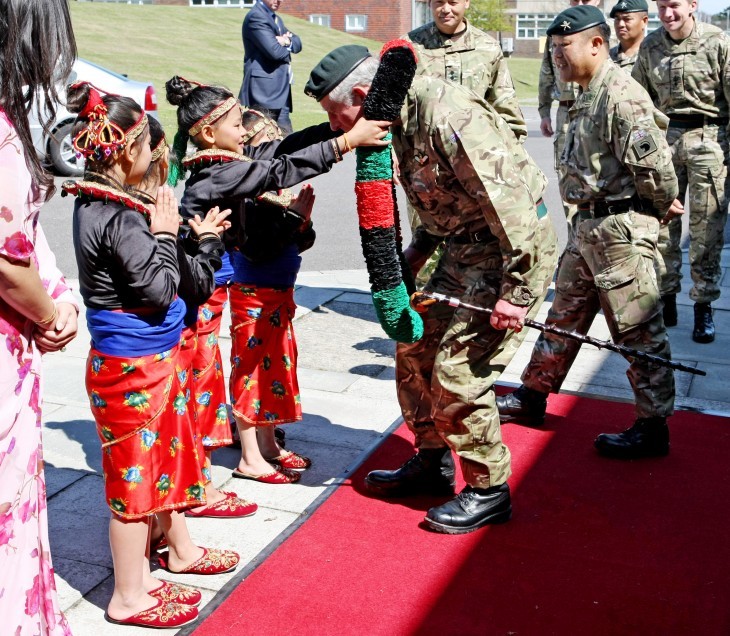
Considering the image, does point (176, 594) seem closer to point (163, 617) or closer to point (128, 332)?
point (163, 617)

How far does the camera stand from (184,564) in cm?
362

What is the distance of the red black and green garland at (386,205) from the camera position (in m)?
3.34

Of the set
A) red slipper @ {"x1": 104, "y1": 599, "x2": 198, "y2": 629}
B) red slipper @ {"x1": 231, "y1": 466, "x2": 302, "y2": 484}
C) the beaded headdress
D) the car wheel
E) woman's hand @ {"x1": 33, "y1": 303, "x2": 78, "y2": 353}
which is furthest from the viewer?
the car wheel

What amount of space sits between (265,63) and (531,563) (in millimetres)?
7446

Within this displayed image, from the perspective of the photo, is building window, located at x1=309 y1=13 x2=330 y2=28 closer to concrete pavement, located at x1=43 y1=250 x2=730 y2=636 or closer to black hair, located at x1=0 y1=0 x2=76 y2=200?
concrete pavement, located at x1=43 y1=250 x2=730 y2=636

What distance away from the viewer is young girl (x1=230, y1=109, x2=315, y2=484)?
171 inches

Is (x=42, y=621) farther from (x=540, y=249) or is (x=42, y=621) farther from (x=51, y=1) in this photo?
(x=540, y=249)

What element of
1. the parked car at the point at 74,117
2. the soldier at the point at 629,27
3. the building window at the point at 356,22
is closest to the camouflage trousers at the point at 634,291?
the soldier at the point at 629,27

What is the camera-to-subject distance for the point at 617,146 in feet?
15.0

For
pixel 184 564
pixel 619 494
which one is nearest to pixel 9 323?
pixel 184 564

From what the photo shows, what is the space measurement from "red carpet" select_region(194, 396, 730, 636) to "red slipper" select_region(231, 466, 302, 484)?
24cm

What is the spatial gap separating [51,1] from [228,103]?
1709 millimetres

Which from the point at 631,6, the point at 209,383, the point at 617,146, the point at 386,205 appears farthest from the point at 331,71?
the point at 631,6

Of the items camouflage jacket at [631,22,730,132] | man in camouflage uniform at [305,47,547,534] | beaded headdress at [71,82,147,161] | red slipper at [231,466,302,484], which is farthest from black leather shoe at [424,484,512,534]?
camouflage jacket at [631,22,730,132]
